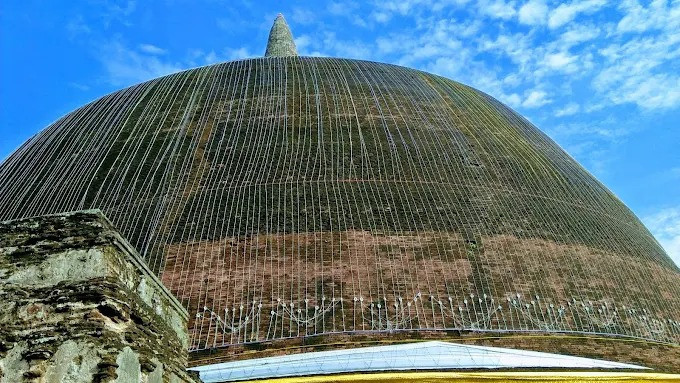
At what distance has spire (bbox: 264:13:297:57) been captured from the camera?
3036cm

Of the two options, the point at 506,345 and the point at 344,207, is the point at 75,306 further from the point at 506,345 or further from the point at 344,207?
the point at 344,207

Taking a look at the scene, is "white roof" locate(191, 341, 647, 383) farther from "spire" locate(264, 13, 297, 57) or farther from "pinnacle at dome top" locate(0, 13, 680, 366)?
"spire" locate(264, 13, 297, 57)

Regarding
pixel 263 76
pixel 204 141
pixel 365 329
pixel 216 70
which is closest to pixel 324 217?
pixel 365 329

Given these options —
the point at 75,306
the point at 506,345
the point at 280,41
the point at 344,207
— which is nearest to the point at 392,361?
the point at 506,345

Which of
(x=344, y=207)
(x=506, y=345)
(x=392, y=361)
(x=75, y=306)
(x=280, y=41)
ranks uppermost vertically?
(x=280, y=41)

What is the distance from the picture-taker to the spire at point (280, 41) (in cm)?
3036

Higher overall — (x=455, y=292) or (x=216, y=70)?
(x=216, y=70)

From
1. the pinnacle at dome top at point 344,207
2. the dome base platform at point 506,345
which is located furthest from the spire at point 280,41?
the dome base platform at point 506,345

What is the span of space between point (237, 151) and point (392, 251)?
13.8 feet

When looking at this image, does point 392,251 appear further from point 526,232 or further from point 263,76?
point 263,76

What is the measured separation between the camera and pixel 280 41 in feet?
102

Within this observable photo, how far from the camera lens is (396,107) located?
16.2 metres

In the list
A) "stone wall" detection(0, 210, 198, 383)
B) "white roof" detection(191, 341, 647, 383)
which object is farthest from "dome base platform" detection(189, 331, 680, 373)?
"stone wall" detection(0, 210, 198, 383)

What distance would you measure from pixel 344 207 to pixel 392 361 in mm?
3769
